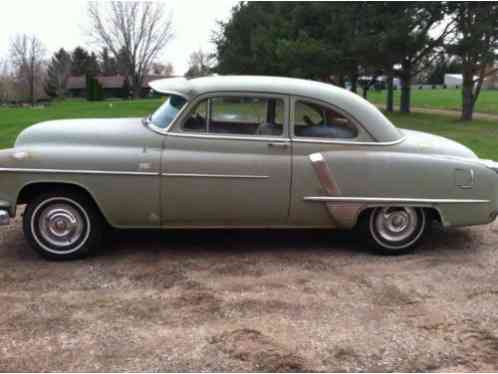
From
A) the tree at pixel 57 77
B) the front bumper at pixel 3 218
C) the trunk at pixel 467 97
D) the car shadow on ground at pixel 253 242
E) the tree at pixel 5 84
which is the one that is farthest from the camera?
the tree at pixel 57 77

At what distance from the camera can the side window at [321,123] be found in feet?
16.9

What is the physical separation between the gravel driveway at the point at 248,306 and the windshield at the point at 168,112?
1.27 metres

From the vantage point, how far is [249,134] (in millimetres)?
5102

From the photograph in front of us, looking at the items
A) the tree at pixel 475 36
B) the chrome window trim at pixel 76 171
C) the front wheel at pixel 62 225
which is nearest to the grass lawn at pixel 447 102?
the tree at pixel 475 36

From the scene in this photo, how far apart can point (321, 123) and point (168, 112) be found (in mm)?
1481

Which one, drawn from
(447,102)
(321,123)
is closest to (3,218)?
(321,123)

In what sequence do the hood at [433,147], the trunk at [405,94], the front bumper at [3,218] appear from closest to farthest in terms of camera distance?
the front bumper at [3,218], the hood at [433,147], the trunk at [405,94]

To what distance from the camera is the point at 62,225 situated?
4.98 m

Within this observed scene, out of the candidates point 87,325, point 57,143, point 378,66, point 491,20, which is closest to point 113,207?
point 57,143

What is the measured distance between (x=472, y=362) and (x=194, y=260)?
262cm

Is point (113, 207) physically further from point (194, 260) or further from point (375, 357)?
point (375, 357)

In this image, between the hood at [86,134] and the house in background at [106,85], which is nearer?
the hood at [86,134]

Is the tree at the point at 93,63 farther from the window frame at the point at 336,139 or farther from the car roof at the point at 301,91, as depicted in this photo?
the window frame at the point at 336,139

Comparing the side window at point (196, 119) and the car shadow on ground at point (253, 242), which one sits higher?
the side window at point (196, 119)
